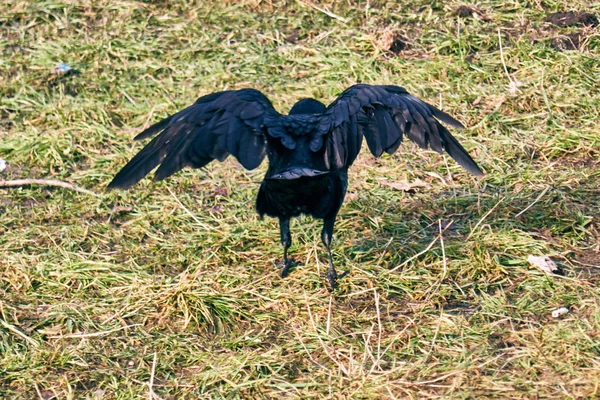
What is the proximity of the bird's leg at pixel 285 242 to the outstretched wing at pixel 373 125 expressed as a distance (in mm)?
698

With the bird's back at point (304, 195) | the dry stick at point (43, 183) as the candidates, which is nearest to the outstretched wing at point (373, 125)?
the bird's back at point (304, 195)

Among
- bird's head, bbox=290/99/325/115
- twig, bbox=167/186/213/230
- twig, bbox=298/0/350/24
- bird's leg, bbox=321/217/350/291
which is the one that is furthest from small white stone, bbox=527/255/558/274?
twig, bbox=298/0/350/24

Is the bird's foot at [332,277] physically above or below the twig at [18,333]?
above

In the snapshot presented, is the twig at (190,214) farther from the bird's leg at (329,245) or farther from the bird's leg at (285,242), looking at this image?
the bird's leg at (329,245)

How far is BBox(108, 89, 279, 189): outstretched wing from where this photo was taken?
483 cm

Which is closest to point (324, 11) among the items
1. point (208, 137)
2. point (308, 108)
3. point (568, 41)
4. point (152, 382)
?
point (568, 41)

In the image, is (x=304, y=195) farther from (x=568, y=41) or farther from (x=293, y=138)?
(x=568, y=41)

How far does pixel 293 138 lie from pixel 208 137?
0.49 m

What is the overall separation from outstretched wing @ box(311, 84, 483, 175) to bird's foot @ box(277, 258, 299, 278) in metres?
0.92

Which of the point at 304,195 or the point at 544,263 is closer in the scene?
the point at 304,195

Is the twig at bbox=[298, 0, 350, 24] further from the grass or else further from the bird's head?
the bird's head

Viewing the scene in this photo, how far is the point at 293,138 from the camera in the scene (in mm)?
5035

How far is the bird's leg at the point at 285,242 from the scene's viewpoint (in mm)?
5562

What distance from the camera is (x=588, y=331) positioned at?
460cm
